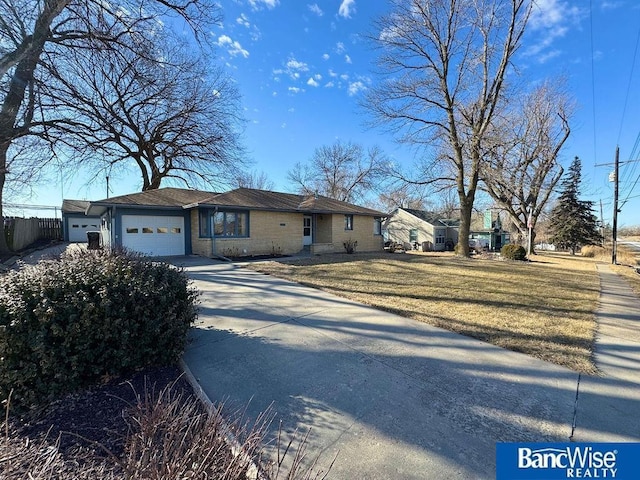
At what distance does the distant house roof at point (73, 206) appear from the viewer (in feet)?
79.8

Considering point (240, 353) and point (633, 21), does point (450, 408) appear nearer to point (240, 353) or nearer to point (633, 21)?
point (240, 353)

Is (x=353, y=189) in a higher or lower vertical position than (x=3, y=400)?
higher

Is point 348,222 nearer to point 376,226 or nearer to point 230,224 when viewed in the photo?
point 376,226

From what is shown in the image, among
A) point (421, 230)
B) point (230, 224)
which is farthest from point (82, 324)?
point (421, 230)

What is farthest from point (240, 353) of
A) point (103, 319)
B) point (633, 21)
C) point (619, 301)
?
point (633, 21)

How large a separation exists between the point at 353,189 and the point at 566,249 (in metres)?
28.2

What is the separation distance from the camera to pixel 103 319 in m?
2.69

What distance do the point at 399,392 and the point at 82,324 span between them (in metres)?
3.06

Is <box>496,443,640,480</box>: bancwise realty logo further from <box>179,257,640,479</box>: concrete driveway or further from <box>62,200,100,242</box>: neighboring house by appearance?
<box>62,200,100,242</box>: neighboring house

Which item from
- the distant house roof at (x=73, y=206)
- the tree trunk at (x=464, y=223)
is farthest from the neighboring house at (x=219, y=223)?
the distant house roof at (x=73, y=206)

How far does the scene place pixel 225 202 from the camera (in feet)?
47.1

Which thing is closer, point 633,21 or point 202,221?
point 633,21

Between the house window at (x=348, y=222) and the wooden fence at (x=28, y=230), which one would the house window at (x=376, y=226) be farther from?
the wooden fence at (x=28, y=230)

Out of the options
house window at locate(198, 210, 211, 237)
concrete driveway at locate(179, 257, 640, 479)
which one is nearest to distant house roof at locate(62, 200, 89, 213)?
house window at locate(198, 210, 211, 237)
